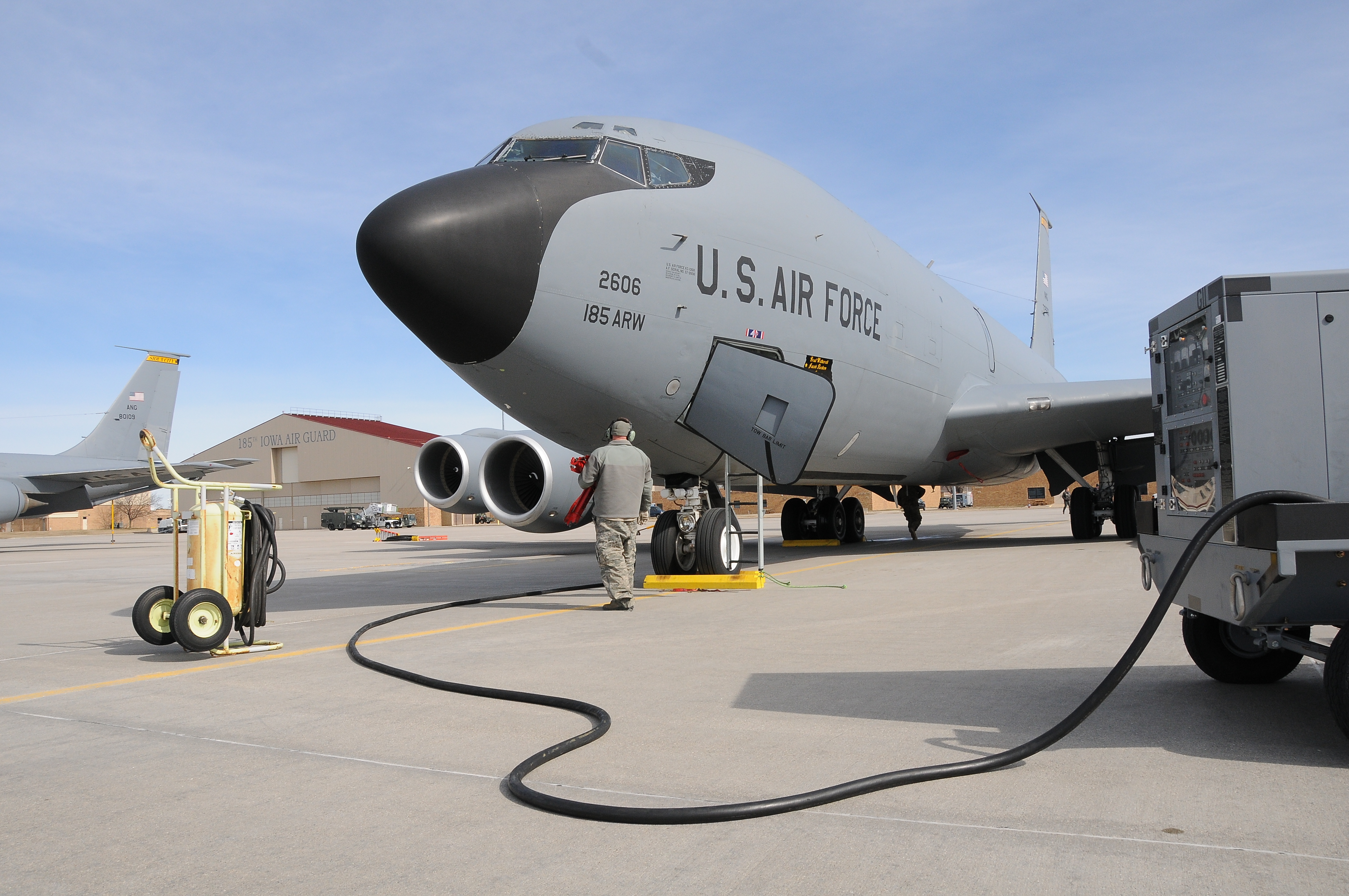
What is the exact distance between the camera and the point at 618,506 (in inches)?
310

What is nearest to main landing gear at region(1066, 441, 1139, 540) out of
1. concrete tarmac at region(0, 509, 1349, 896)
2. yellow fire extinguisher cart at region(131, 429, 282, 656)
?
concrete tarmac at region(0, 509, 1349, 896)

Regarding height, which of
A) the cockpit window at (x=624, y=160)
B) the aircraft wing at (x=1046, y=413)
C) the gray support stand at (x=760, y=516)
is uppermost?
the cockpit window at (x=624, y=160)

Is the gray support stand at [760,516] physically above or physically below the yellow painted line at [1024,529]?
above

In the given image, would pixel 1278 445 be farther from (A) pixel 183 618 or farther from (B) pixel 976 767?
(A) pixel 183 618

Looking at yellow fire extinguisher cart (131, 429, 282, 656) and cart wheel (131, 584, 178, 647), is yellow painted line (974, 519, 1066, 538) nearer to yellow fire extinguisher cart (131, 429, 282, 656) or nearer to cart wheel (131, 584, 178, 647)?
yellow fire extinguisher cart (131, 429, 282, 656)

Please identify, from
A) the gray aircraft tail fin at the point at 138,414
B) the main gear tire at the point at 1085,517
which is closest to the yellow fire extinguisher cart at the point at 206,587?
the main gear tire at the point at 1085,517

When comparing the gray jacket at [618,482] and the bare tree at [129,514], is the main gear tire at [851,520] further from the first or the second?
the bare tree at [129,514]

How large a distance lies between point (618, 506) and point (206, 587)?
10.3ft

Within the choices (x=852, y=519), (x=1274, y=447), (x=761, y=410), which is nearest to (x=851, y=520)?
(x=852, y=519)

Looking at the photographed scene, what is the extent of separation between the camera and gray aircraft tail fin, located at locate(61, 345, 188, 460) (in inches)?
1282

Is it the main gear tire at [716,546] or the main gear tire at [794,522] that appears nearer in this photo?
the main gear tire at [716,546]

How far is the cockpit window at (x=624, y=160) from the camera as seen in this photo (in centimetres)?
795

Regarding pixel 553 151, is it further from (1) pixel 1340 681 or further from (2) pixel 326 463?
(2) pixel 326 463

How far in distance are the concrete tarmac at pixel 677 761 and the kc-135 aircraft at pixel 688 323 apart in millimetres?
2181
